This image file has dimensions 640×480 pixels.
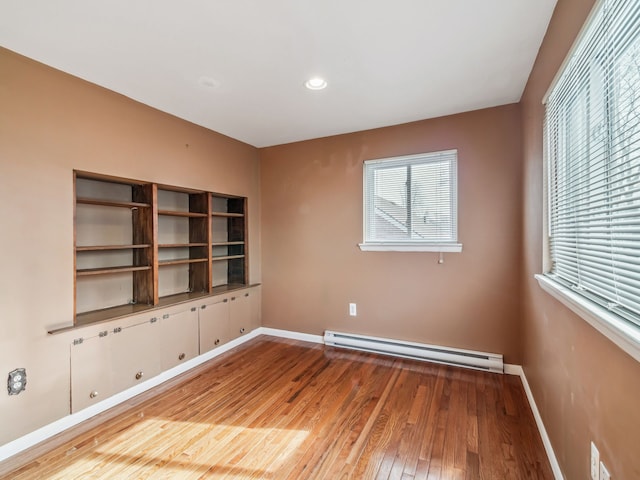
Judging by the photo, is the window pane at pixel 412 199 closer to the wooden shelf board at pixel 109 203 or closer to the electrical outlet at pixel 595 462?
the electrical outlet at pixel 595 462

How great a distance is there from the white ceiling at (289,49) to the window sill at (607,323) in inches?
60.4

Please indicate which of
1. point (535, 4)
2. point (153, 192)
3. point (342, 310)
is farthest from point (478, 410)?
point (153, 192)

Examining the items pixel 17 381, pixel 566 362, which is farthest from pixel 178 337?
pixel 566 362

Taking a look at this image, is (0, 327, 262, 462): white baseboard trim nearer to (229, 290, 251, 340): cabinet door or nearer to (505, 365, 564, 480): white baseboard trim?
(229, 290, 251, 340): cabinet door

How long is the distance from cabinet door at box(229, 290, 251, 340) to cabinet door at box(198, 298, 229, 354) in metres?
0.08

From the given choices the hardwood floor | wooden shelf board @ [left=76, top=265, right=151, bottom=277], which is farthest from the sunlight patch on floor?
wooden shelf board @ [left=76, top=265, right=151, bottom=277]

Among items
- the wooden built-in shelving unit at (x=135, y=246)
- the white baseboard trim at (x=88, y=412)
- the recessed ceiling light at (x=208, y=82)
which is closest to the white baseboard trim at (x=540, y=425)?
the white baseboard trim at (x=88, y=412)

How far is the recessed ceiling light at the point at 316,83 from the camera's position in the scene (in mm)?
2332

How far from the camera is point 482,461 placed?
1746 millimetres

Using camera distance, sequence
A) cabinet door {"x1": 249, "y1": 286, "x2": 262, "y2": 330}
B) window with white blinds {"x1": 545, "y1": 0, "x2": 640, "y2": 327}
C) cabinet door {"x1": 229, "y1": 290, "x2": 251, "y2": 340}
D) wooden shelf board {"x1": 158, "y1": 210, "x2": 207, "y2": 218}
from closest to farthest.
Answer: window with white blinds {"x1": 545, "y1": 0, "x2": 640, "y2": 327} < wooden shelf board {"x1": 158, "y1": 210, "x2": 207, "y2": 218} < cabinet door {"x1": 229, "y1": 290, "x2": 251, "y2": 340} < cabinet door {"x1": 249, "y1": 286, "x2": 262, "y2": 330}

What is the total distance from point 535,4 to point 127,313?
11.3 ft

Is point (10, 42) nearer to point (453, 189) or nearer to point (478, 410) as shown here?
point (453, 189)

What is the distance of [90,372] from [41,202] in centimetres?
127

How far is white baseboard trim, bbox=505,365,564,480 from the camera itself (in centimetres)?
160
